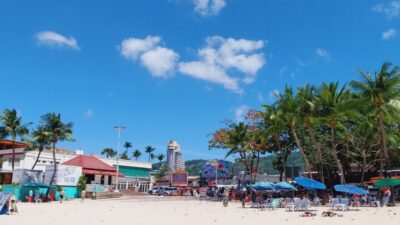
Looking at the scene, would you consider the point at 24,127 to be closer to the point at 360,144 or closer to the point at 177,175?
the point at 177,175

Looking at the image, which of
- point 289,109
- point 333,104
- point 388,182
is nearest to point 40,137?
point 289,109

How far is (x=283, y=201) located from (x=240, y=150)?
2077cm

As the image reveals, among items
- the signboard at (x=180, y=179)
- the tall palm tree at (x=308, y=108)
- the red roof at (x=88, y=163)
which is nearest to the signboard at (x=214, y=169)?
the signboard at (x=180, y=179)

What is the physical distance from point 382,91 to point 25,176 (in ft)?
120

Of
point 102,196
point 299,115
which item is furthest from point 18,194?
point 299,115

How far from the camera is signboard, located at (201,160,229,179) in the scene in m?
77.8

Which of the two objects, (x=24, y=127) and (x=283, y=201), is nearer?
(x=283, y=201)

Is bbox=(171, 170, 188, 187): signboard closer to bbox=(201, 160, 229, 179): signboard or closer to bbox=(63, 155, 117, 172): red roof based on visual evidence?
bbox=(201, 160, 229, 179): signboard

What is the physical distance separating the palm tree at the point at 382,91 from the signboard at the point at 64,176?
30.9 metres

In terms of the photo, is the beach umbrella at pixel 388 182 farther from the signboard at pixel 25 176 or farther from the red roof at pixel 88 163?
the red roof at pixel 88 163

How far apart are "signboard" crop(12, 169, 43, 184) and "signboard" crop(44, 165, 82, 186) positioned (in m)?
1.22

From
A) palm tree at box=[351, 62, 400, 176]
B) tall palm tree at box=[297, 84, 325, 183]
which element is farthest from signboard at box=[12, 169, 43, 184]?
palm tree at box=[351, 62, 400, 176]

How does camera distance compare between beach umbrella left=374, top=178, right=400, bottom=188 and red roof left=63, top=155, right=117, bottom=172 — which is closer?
beach umbrella left=374, top=178, right=400, bottom=188

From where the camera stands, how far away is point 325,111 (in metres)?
36.4
